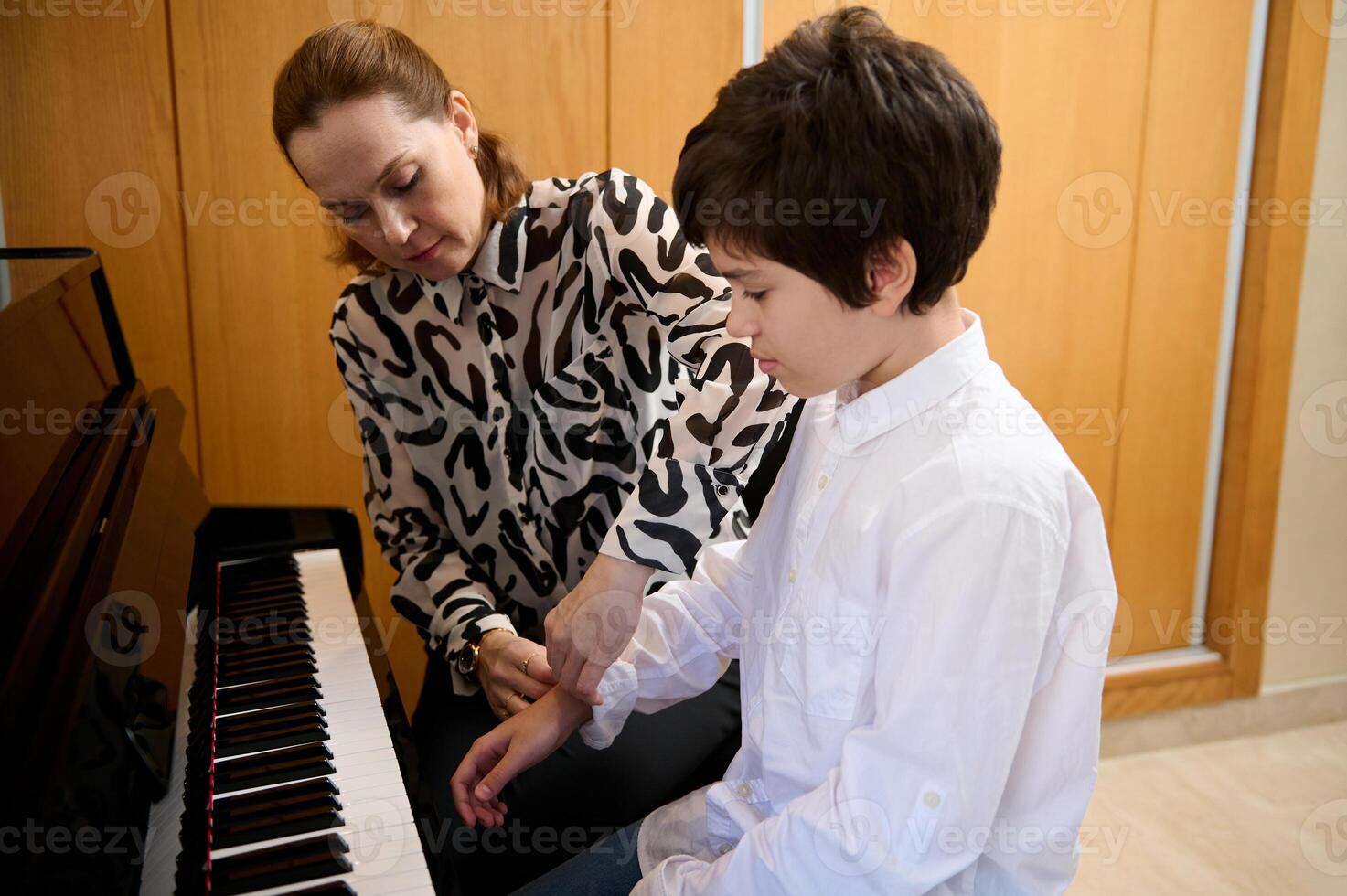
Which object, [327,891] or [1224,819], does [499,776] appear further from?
[1224,819]

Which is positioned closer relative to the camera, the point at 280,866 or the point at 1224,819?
the point at 280,866

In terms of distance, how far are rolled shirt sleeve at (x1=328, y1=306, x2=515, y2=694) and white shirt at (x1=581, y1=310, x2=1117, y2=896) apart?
0.47m

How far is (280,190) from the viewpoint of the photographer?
1.85 m

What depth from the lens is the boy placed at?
791mm

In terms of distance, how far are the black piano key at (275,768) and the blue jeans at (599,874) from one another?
25 centimetres

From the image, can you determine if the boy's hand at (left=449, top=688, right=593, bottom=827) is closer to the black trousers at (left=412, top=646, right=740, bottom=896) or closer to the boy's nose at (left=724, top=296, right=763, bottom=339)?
the black trousers at (left=412, top=646, right=740, bottom=896)

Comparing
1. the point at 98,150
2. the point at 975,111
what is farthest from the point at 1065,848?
the point at 98,150

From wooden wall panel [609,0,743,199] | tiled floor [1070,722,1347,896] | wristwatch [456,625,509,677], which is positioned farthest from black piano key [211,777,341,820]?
tiled floor [1070,722,1347,896]

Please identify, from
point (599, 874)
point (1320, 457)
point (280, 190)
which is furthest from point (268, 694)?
point (1320, 457)

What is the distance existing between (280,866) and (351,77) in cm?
82

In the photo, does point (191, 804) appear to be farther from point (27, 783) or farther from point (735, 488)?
point (735, 488)

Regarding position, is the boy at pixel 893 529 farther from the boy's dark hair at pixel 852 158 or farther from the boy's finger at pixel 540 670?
the boy's finger at pixel 540 670

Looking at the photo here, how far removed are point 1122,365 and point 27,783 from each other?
2.36 metres

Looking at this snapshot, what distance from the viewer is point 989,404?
88 cm
